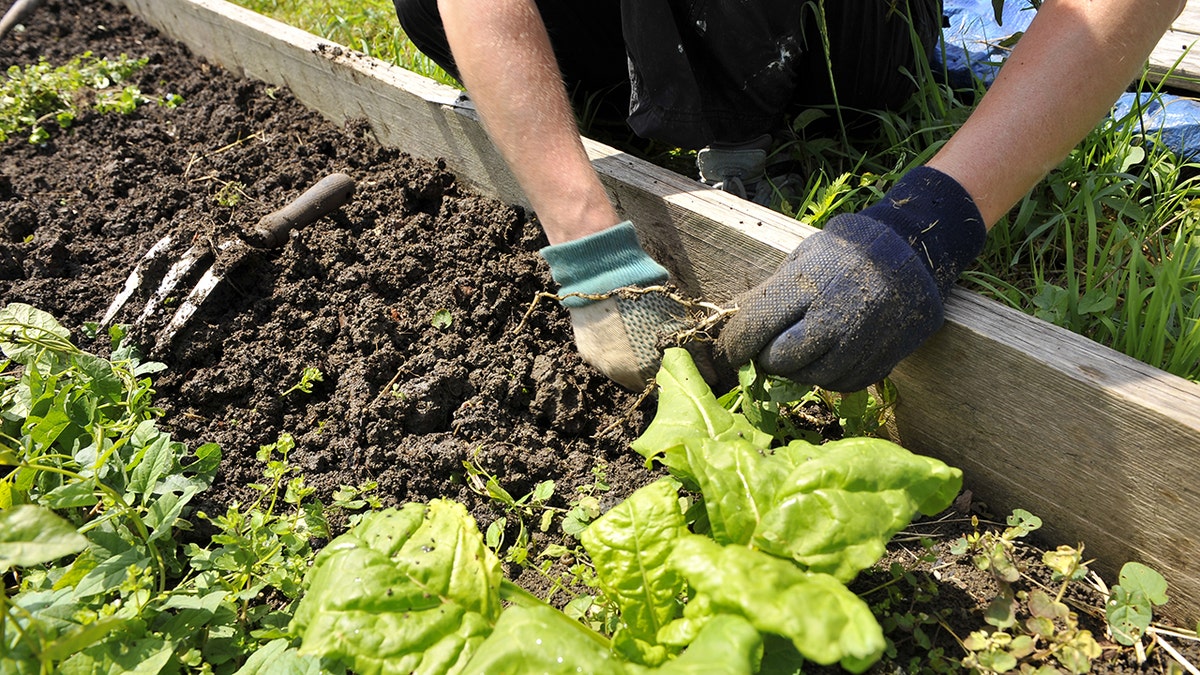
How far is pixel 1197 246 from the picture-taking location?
1.65 m

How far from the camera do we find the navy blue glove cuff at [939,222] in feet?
4.87

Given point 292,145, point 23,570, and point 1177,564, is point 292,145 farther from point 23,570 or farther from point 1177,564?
point 1177,564

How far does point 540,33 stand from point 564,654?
4.81 ft

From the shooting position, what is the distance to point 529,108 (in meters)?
1.84

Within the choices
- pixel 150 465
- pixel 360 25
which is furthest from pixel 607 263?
pixel 360 25

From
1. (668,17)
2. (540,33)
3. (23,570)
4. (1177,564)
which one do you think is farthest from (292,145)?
(1177,564)

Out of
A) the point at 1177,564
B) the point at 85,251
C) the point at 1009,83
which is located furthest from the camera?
the point at 85,251

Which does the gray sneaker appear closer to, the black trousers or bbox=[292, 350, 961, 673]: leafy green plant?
the black trousers

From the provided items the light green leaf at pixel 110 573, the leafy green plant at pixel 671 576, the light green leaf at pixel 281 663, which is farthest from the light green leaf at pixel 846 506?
the light green leaf at pixel 110 573

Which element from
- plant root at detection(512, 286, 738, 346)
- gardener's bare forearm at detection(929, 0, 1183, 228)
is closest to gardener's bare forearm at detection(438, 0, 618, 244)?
plant root at detection(512, 286, 738, 346)

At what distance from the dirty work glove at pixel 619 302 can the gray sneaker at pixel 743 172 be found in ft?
1.96

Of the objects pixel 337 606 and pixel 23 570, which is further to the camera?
pixel 23 570

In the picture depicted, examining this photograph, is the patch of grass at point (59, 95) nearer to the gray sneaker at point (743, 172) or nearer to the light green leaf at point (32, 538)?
the gray sneaker at point (743, 172)

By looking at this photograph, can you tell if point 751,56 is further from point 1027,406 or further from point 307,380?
point 307,380
